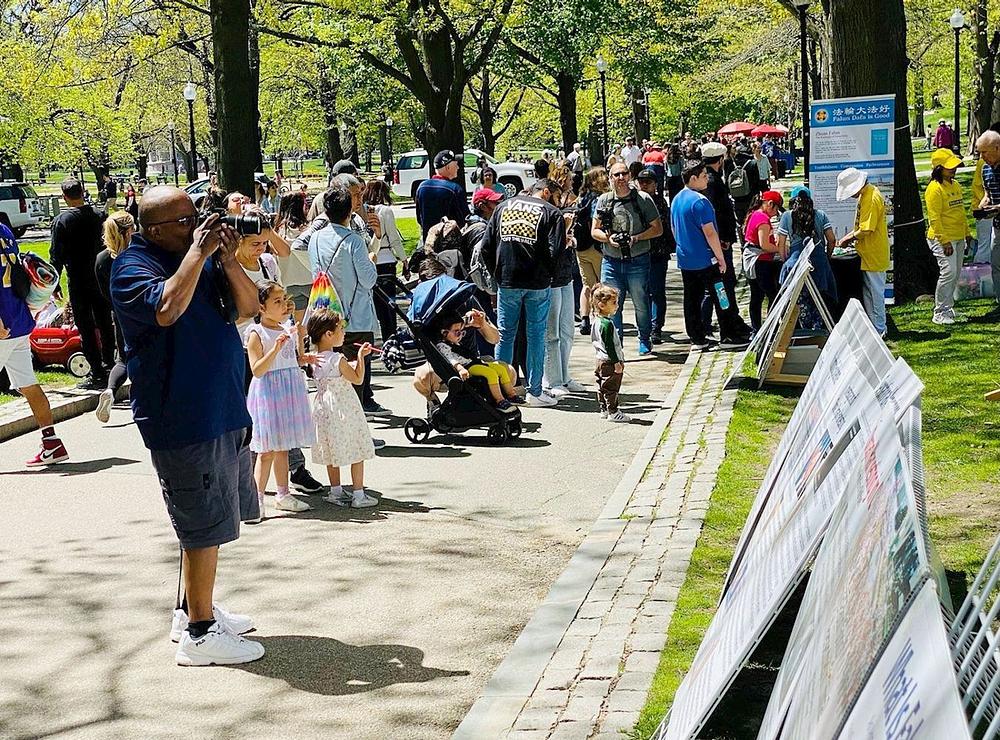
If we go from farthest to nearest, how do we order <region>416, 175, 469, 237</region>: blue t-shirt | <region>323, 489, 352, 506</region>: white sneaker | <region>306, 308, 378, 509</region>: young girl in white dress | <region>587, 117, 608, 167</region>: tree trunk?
<region>587, 117, 608, 167</region>: tree trunk, <region>416, 175, 469, 237</region>: blue t-shirt, <region>323, 489, 352, 506</region>: white sneaker, <region>306, 308, 378, 509</region>: young girl in white dress

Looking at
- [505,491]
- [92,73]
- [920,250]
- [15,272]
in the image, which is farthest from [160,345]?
[92,73]

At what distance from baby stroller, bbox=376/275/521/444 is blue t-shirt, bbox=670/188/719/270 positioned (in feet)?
12.0

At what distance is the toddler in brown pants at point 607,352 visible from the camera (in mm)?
10500

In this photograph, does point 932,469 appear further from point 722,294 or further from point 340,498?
point 722,294

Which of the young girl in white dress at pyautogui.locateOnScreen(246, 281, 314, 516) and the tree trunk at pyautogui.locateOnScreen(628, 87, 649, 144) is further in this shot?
the tree trunk at pyautogui.locateOnScreen(628, 87, 649, 144)

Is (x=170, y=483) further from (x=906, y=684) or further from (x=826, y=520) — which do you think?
(x=906, y=684)

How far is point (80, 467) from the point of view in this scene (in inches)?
384

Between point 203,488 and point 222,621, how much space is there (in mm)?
690

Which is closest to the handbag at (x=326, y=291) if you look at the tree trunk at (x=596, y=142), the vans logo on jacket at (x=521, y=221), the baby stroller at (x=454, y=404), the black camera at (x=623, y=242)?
the baby stroller at (x=454, y=404)

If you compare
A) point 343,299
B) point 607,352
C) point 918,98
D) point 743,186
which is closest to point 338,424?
point 343,299

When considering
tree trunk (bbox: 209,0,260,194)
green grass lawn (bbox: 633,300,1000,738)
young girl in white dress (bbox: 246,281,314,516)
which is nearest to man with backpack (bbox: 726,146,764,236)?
tree trunk (bbox: 209,0,260,194)

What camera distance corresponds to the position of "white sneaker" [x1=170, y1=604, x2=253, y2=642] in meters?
5.89

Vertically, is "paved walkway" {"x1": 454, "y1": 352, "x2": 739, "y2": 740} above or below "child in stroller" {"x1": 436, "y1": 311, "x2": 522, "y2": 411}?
below

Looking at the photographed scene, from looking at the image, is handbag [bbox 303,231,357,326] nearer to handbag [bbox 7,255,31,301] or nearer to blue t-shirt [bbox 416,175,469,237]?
handbag [bbox 7,255,31,301]
